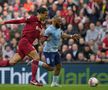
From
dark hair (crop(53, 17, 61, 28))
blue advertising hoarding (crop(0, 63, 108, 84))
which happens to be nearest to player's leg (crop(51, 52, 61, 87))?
dark hair (crop(53, 17, 61, 28))

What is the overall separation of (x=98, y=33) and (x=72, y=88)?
20.2 feet

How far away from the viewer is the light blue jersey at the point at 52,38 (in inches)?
687

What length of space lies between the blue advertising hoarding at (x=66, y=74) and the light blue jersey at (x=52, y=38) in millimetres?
2799

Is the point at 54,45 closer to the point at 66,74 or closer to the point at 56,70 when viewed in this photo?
the point at 56,70

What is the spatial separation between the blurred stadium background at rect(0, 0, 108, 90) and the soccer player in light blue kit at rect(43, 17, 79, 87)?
6.12ft

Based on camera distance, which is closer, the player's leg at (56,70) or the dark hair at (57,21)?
the dark hair at (57,21)

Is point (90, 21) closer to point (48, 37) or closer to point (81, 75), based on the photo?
point (81, 75)

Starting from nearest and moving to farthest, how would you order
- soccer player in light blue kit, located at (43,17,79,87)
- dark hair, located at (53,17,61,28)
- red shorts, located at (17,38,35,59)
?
red shorts, located at (17,38,35,59) < dark hair, located at (53,17,61,28) < soccer player in light blue kit, located at (43,17,79,87)

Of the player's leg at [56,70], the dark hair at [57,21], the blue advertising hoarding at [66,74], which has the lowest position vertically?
the blue advertising hoarding at [66,74]

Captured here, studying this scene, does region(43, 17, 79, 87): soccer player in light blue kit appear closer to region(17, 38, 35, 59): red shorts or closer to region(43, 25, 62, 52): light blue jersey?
region(43, 25, 62, 52): light blue jersey

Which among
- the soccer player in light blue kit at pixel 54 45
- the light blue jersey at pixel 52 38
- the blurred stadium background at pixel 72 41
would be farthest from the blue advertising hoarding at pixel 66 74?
the light blue jersey at pixel 52 38

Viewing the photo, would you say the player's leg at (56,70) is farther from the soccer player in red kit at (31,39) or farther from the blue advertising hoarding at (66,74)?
the blue advertising hoarding at (66,74)

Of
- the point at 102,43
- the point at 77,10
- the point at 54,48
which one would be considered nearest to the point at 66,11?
the point at 77,10

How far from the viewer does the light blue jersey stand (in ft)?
57.3
